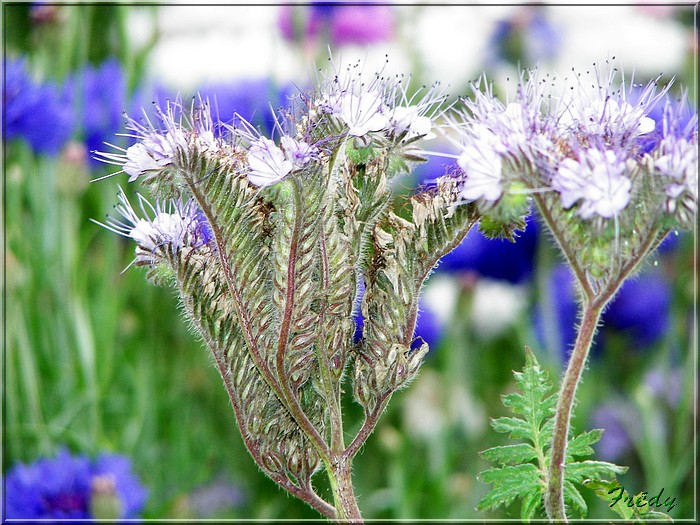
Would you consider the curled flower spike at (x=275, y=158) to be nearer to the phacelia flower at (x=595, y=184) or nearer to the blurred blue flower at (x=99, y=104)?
the phacelia flower at (x=595, y=184)

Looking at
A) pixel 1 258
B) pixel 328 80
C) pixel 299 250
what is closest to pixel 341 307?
pixel 299 250

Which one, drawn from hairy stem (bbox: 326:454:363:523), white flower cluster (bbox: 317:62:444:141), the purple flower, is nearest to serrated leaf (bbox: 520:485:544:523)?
hairy stem (bbox: 326:454:363:523)

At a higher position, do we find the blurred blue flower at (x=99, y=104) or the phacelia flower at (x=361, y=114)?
the phacelia flower at (x=361, y=114)

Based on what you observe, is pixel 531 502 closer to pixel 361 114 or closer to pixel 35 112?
pixel 361 114

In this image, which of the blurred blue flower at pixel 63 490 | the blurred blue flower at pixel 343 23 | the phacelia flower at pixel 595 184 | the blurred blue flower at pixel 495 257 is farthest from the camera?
the blurred blue flower at pixel 343 23

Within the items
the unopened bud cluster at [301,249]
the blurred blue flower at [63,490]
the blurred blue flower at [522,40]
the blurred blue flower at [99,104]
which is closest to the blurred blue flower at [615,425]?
the blurred blue flower at [522,40]

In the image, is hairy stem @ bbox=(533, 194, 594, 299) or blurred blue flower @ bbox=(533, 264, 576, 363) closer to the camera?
hairy stem @ bbox=(533, 194, 594, 299)

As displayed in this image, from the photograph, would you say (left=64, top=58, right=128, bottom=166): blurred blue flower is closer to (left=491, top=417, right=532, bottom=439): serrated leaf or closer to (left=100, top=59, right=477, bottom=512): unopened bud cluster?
(left=100, top=59, right=477, bottom=512): unopened bud cluster

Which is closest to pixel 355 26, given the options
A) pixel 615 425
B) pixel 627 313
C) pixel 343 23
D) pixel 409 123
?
pixel 343 23

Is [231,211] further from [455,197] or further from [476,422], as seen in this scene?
[476,422]
